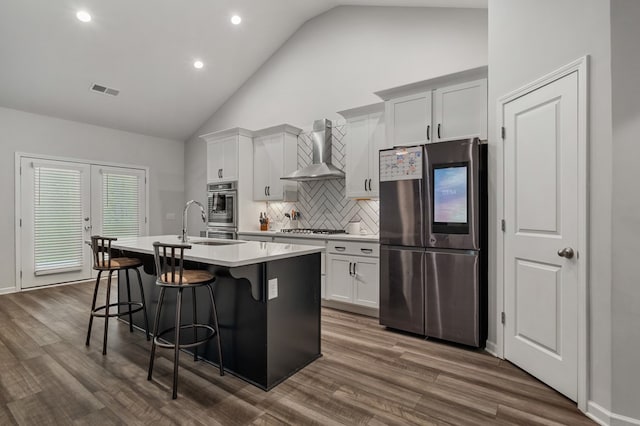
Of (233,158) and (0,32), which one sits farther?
(233,158)

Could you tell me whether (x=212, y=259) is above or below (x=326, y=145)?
below

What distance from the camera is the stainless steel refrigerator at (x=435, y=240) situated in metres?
2.80

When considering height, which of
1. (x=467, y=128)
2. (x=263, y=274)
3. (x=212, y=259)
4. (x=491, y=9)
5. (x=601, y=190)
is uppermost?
(x=491, y=9)

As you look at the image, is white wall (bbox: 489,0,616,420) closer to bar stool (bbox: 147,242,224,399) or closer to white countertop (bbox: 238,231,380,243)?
white countertop (bbox: 238,231,380,243)

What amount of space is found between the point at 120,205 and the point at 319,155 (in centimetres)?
417

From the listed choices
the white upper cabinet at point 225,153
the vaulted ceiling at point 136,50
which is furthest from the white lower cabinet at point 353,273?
the vaulted ceiling at point 136,50

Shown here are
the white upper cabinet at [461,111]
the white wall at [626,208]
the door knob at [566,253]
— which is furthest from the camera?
the white upper cabinet at [461,111]

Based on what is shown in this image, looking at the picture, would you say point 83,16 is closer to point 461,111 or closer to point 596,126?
point 461,111

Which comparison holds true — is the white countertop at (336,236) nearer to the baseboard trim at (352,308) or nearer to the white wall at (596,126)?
the baseboard trim at (352,308)

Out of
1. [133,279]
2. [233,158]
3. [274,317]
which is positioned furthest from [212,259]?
[233,158]

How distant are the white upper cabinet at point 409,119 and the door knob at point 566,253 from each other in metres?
1.66

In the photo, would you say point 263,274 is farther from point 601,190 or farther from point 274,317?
point 601,190

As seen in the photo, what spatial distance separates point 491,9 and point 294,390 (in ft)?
11.6

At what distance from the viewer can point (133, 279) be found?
11.5 feet
